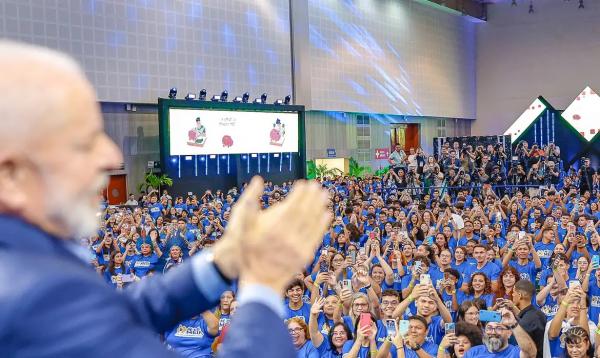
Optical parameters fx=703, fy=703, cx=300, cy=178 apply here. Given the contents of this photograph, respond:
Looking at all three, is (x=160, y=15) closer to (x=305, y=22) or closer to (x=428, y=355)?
(x=305, y=22)

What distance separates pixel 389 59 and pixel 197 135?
565 inches

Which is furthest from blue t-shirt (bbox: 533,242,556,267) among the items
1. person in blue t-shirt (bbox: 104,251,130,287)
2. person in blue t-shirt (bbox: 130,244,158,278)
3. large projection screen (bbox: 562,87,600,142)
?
large projection screen (bbox: 562,87,600,142)

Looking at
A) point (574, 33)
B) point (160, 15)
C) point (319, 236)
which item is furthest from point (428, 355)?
point (574, 33)

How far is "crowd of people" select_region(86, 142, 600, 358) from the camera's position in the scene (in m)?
6.02

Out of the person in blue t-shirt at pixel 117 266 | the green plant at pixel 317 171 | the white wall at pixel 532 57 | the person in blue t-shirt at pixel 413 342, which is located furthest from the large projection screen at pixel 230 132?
the person in blue t-shirt at pixel 413 342

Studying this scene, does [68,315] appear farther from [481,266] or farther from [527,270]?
[527,270]

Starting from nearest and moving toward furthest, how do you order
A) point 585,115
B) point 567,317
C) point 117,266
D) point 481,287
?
1. point 567,317
2. point 481,287
3. point 117,266
4. point 585,115

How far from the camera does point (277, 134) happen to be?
27656 millimetres

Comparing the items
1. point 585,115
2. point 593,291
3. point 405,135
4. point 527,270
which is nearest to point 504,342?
point 593,291

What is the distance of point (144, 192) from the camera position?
24.1 meters

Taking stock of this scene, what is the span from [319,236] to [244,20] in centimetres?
2823

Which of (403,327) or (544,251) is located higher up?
(403,327)

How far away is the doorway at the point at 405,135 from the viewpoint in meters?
36.7

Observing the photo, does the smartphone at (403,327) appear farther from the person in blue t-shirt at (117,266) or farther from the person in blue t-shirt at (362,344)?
the person in blue t-shirt at (117,266)
